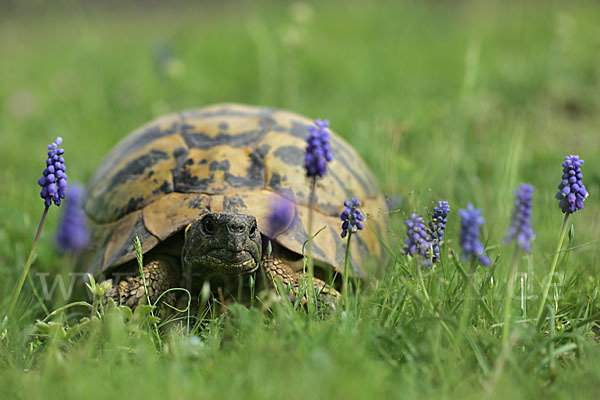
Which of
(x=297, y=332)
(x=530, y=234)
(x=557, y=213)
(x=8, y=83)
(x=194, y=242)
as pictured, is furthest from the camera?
(x=8, y=83)

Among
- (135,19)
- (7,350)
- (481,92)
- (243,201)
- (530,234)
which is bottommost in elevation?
(7,350)

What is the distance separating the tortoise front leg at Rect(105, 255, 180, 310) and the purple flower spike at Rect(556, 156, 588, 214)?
168cm

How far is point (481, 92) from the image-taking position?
228 inches

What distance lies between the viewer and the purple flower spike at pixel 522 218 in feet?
5.79

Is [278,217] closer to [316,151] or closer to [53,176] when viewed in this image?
[316,151]

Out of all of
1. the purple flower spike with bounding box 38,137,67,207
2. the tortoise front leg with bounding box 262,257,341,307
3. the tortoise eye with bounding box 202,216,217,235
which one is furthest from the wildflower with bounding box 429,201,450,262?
the purple flower spike with bounding box 38,137,67,207

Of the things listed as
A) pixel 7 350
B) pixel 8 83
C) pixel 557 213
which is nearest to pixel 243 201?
pixel 7 350

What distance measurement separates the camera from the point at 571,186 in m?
2.13

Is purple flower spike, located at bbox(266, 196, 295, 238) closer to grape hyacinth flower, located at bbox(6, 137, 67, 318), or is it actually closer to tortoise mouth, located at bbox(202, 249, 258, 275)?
tortoise mouth, located at bbox(202, 249, 258, 275)

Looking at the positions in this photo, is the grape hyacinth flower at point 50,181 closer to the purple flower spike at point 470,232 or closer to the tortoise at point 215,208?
the tortoise at point 215,208

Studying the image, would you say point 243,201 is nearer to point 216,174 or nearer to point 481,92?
point 216,174

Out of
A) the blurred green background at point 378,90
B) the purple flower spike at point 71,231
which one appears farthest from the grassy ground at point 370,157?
the purple flower spike at point 71,231

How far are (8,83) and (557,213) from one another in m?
6.52

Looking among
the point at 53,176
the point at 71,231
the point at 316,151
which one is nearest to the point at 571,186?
the point at 316,151
